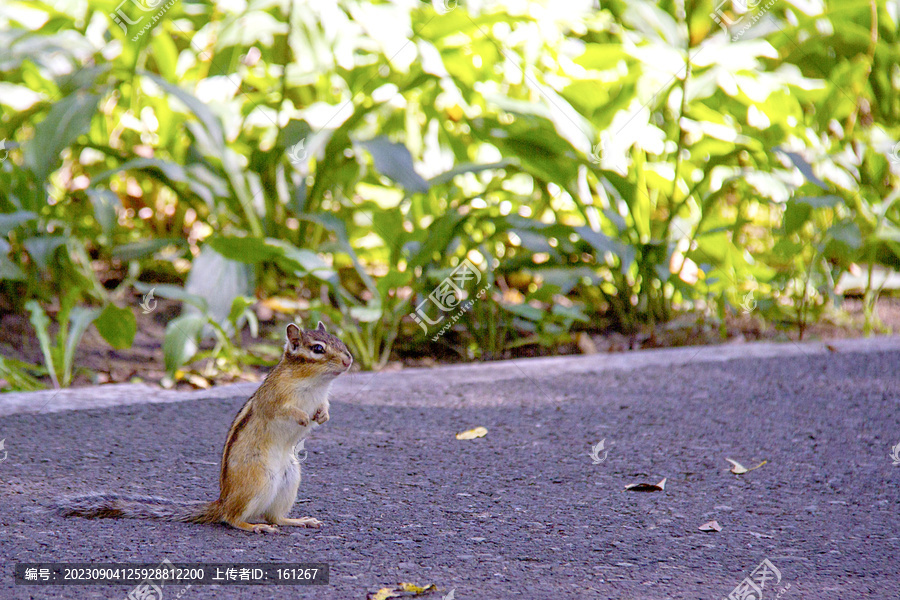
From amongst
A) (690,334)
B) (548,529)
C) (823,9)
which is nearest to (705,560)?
(548,529)

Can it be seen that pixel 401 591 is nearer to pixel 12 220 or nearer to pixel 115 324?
pixel 115 324

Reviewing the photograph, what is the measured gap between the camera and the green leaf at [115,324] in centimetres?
335

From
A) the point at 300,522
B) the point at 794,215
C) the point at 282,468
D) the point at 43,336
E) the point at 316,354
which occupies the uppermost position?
the point at 794,215

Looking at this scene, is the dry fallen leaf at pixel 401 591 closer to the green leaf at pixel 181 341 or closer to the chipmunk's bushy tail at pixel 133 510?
the chipmunk's bushy tail at pixel 133 510

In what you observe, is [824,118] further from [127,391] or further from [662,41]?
[127,391]

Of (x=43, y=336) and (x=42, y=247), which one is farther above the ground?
(x=42, y=247)

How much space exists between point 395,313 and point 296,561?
200 cm

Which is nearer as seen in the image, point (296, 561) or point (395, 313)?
point (296, 561)

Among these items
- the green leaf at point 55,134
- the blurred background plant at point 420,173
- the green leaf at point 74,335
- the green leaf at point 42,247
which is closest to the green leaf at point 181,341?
the blurred background plant at point 420,173

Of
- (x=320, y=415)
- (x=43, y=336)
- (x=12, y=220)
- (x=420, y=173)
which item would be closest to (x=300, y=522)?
(x=320, y=415)

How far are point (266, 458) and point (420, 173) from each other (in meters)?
2.76

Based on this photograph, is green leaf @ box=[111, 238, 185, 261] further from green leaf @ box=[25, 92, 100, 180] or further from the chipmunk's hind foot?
the chipmunk's hind foot

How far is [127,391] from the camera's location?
10.4ft

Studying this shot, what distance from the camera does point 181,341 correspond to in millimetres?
3283
